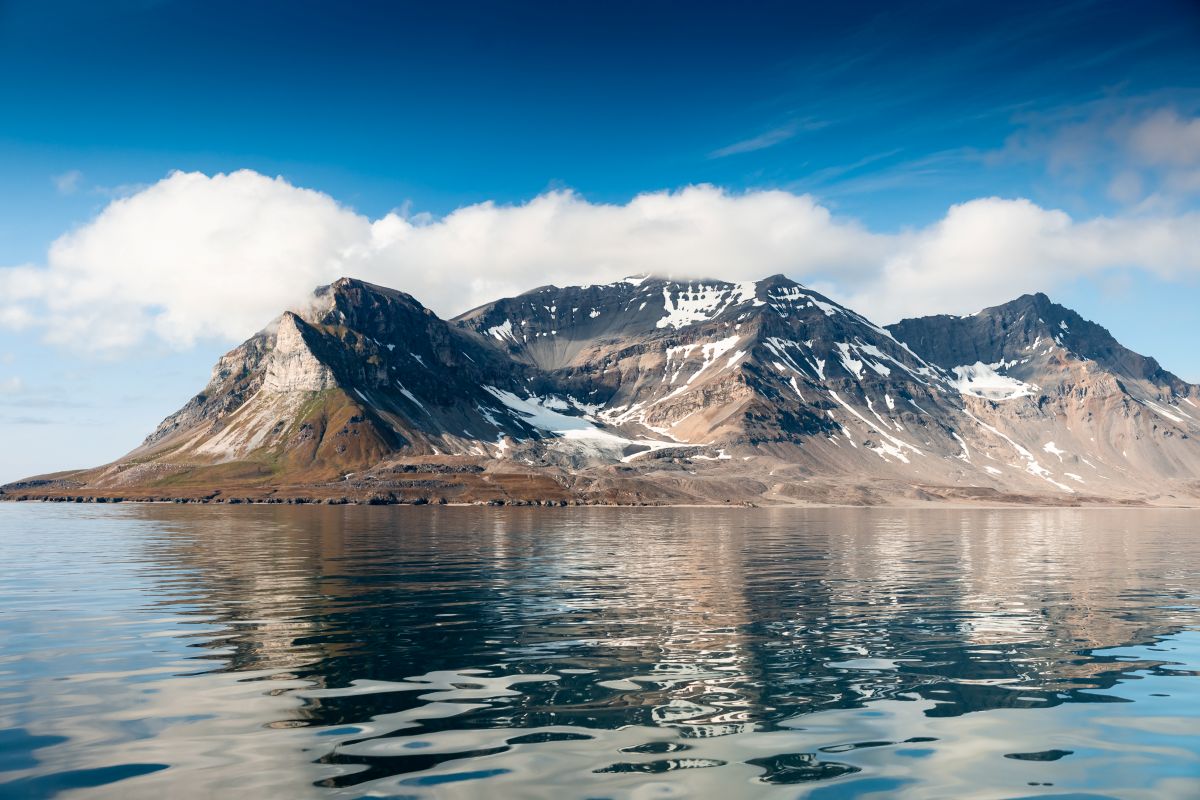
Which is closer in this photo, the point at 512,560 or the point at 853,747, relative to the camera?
the point at 853,747

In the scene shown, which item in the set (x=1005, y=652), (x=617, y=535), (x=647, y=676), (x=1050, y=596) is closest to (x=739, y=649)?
(x=647, y=676)

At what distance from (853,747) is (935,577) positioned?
48.7 m

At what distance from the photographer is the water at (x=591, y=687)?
1886 cm

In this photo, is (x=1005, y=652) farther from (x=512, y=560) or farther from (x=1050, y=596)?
(x=512, y=560)

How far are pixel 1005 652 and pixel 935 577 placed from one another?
33138mm

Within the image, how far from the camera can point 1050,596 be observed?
52.7m

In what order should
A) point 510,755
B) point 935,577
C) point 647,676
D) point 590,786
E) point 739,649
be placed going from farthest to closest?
point 935,577, point 739,649, point 647,676, point 510,755, point 590,786

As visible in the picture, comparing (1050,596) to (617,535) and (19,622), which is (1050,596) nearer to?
(19,622)

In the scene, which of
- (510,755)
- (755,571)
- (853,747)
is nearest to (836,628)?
(853,747)

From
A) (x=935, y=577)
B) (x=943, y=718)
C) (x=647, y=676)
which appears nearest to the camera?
(x=943, y=718)

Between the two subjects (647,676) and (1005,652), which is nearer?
(647,676)

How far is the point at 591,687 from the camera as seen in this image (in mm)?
26797

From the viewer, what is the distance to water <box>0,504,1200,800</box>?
61.9 ft

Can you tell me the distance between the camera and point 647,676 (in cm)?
2836
